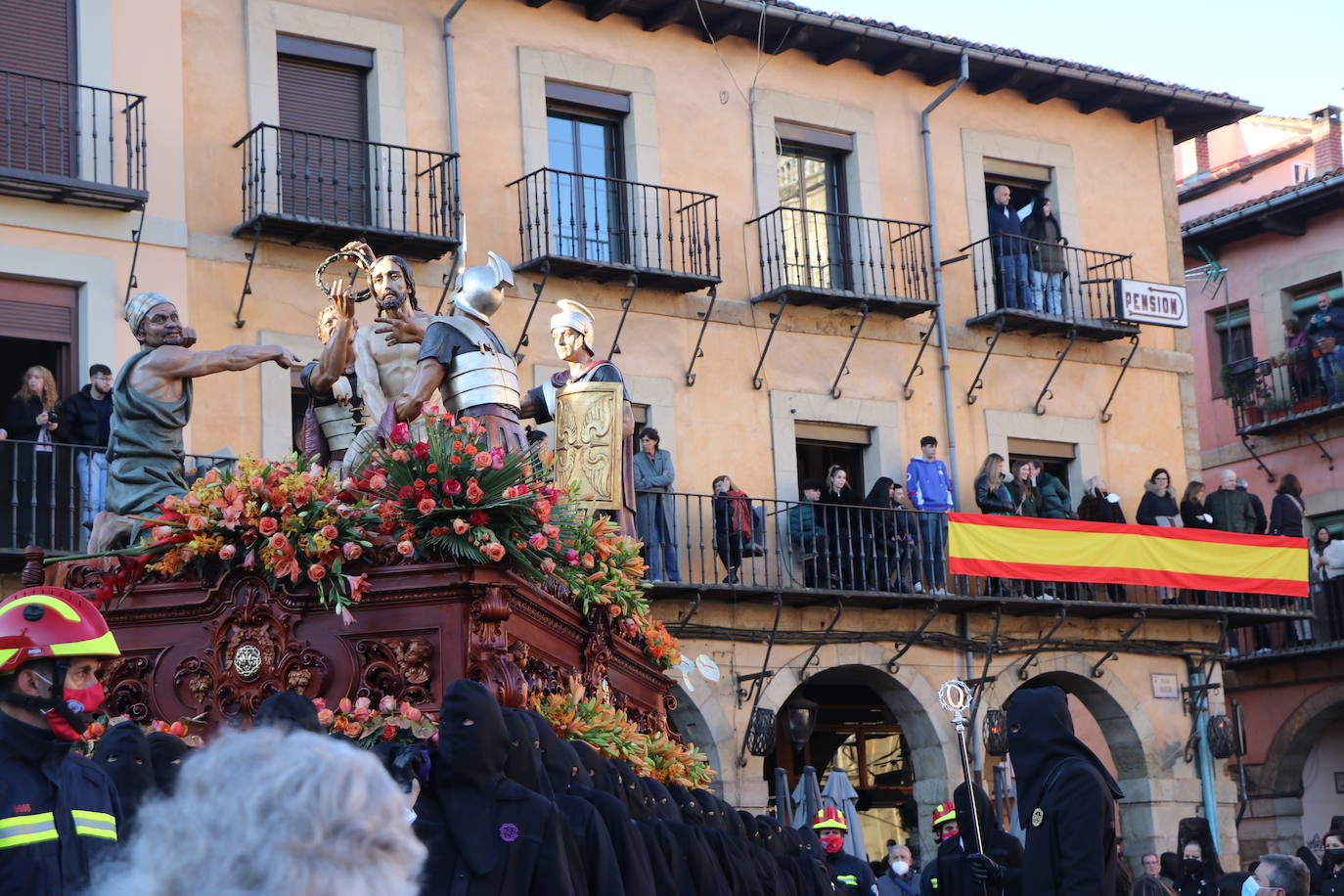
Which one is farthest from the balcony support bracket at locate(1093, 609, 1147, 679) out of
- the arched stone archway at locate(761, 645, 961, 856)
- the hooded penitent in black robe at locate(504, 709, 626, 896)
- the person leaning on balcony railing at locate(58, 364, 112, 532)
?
the hooded penitent in black robe at locate(504, 709, 626, 896)

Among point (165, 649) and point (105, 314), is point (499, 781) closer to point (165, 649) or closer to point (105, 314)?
point (165, 649)

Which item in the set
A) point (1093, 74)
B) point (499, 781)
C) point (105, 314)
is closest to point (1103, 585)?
point (1093, 74)

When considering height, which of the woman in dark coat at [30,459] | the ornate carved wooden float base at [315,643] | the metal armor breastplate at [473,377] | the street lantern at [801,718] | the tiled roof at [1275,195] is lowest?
the street lantern at [801,718]

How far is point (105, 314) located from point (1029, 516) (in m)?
10.3

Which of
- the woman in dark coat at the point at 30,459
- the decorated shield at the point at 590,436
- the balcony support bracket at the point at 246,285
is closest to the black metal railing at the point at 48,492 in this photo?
the woman in dark coat at the point at 30,459

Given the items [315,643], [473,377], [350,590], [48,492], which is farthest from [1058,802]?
[48,492]

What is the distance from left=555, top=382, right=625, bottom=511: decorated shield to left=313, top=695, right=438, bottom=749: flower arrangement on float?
113 inches

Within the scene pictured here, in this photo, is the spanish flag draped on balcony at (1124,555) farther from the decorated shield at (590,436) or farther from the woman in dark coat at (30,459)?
the decorated shield at (590,436)

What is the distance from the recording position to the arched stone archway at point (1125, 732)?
22.9 m

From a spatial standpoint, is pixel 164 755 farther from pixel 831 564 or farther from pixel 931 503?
pixel 931 503

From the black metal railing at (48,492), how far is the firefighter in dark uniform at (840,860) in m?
5.73

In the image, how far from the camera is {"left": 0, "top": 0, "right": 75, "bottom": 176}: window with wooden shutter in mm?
17219

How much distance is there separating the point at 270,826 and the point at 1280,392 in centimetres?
2704

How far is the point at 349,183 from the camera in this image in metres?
19.0
